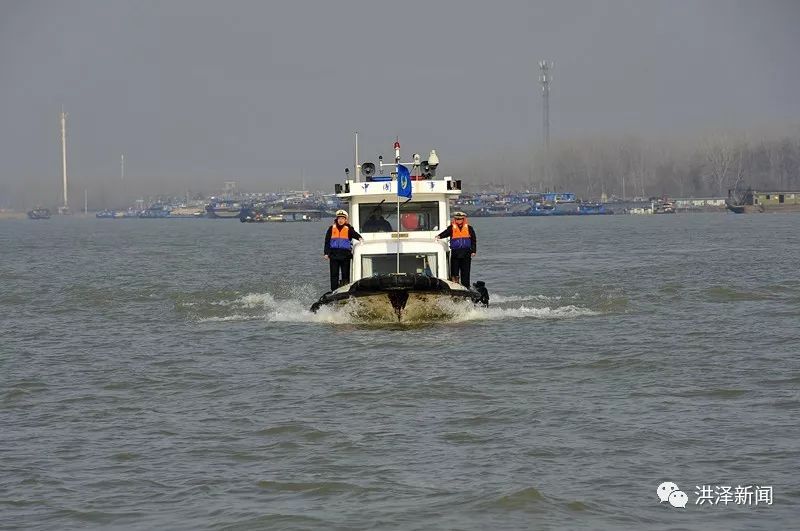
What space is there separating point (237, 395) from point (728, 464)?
7500mm

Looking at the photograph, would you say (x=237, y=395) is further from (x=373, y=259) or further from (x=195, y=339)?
(x=373, y=259)

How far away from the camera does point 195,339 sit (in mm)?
26281

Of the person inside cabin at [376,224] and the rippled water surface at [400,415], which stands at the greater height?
the person inside cabin at [376,224]

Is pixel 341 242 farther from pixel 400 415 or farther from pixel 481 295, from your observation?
pixel 400 415

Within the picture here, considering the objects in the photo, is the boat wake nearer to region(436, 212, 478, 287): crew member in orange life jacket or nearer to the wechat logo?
region(436, 212, 478, 287): crew member in orange life jacket

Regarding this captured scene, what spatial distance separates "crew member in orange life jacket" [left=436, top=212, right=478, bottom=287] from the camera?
2733cm

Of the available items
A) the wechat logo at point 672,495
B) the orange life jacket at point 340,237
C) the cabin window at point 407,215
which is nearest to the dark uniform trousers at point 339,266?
the orange life jacket at point 340,237

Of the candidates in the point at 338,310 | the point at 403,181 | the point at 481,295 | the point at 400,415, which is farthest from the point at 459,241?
the point at 400,415

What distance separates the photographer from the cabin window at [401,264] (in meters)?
27.5

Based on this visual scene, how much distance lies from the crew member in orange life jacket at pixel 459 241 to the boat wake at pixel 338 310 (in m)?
0.93

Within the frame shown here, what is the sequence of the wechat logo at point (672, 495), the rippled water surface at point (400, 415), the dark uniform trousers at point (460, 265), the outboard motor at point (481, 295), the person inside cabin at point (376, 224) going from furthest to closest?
the person inside cabin at point (376, 224) → the outboard motor at point (481, 295) → the dark uniform trousers at point (460, 265) → the rippled water surface at point (400, 415) → the wechat logo at point (672, 495)

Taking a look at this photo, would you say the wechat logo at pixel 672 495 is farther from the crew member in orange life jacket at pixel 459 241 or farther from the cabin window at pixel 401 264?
the cabin window at pixel 401 264

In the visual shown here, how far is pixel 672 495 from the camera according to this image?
12.7m

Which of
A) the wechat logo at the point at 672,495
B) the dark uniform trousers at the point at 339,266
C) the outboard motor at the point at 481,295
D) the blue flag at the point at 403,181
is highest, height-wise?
the blue flag at the point at 403,181
